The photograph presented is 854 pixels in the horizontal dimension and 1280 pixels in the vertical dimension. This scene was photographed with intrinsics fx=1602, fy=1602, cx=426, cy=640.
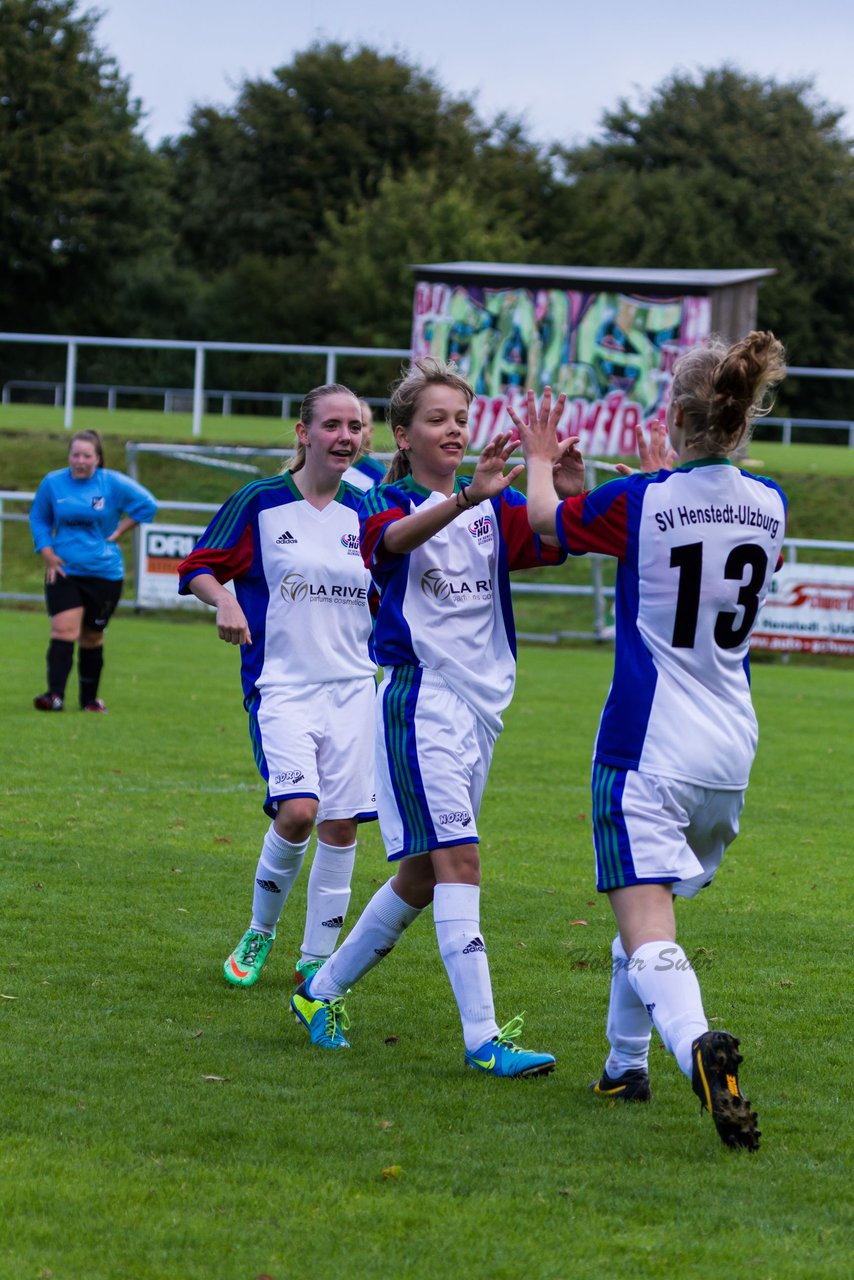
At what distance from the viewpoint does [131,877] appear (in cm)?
710

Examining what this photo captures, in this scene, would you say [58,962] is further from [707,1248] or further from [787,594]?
[787,594]

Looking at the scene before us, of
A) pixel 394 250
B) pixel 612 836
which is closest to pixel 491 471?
→ pixel 612 836

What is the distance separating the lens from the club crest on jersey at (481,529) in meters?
4.70

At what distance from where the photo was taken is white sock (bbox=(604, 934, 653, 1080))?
430cm

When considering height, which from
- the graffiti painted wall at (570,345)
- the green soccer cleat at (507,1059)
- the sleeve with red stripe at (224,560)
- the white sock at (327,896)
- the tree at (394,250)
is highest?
the tree at (394,250)

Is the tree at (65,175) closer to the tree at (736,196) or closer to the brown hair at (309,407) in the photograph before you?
the tree at (736,196)

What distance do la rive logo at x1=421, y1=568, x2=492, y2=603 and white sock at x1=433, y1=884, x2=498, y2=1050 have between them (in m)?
0.84

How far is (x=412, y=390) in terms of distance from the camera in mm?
4746

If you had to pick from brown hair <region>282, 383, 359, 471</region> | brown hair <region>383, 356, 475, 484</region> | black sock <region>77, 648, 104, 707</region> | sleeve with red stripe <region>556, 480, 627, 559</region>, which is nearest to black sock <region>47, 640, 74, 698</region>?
black sock <region>77, 648, 104, 707</region>

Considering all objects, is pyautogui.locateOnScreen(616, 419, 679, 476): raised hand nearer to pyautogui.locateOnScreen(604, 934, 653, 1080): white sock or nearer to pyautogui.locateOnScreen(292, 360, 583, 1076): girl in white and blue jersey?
pyautogui.locateOnScreen(292, 360, 583, 1076): girl in white and blue jersey

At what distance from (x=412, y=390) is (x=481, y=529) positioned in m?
0.46

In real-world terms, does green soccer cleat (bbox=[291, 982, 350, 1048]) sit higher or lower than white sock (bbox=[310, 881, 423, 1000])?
lower

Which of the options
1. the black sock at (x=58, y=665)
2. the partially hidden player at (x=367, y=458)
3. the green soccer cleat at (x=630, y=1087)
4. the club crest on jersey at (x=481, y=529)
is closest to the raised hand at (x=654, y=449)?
the club crest on jersey at (x=481, y=529)

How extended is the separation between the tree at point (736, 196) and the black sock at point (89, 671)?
126 ft
